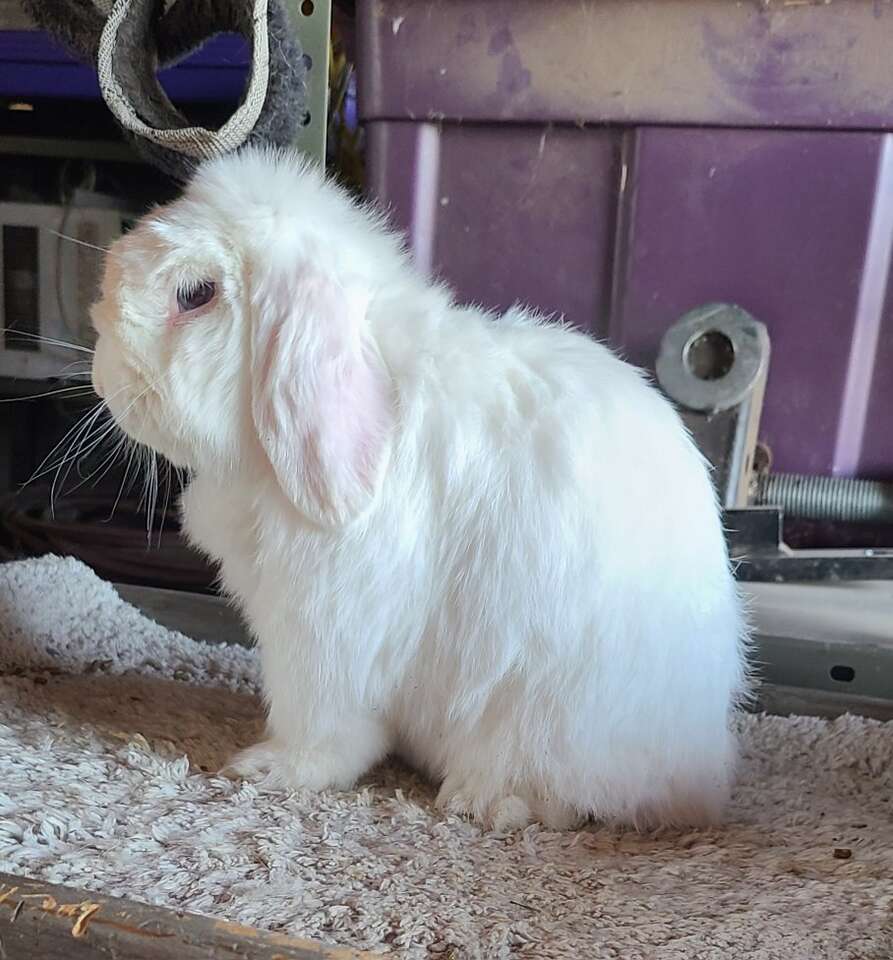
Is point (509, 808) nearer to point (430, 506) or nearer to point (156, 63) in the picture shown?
point (430, 506)

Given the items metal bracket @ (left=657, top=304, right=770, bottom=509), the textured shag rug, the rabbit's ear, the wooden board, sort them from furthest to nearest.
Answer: metal bracket @ (left=657, top=304, right=770, bottom=509)
the rabbit's ear
the textured shag rug
the wooden board

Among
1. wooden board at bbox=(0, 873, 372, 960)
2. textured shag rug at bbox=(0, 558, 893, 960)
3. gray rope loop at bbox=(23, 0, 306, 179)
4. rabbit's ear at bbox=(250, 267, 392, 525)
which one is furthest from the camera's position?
gray rope loop at bbox=(23, 0, 306, 179)

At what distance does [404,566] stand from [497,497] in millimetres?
102

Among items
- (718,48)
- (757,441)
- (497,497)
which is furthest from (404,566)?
(718,48)

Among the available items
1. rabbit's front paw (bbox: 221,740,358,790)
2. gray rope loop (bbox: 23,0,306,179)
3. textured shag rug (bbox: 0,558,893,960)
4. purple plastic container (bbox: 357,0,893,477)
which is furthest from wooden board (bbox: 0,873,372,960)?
purple plastic container (bbox: 357,0,893,477)

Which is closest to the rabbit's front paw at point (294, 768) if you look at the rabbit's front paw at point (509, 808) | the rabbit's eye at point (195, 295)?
the rabbit's front paw at point (509, 808)

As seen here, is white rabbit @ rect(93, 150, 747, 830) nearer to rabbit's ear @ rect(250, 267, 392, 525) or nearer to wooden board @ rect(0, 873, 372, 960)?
rabbit's ear @ rect(250, 267, 392, 525)

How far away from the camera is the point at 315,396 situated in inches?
32.9

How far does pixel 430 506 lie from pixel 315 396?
0.14m

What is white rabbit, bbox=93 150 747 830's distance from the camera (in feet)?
2.81

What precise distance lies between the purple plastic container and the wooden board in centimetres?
94

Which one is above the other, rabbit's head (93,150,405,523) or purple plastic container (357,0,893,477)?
purple plastic container (357,0,893,477)

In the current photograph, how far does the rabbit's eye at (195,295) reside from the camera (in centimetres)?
88

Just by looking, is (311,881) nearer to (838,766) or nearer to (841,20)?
(838,766)
